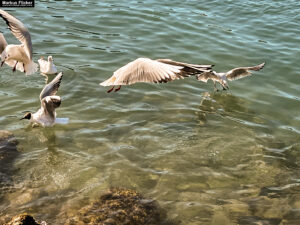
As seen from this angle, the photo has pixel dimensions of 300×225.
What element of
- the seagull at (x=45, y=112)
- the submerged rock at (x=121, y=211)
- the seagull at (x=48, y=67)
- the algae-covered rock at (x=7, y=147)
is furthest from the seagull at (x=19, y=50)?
the submerged rock at (x=121, y=211)

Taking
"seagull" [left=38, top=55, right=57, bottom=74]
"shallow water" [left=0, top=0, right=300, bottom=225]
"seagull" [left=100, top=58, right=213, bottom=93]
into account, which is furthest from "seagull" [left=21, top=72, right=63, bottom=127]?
"seagull" [left=38, top=55, right=57, bottom=74]

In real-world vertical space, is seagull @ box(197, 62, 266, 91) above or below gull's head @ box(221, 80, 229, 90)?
above

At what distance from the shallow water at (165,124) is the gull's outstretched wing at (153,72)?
148 cm

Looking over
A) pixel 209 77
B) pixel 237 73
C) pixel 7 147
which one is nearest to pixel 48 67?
pixel 7 147

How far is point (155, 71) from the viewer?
22.0ft

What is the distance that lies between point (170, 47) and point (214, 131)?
4.76 meters

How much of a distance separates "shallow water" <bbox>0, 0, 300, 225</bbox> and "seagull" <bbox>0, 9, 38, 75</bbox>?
42cm

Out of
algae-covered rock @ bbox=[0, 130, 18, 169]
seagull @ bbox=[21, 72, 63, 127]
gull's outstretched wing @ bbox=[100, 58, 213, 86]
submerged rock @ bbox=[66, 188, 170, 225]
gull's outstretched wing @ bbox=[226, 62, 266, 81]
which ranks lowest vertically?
submerged rock @ bbox=[66, 188, 170, 225]

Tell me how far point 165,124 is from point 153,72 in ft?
7.13

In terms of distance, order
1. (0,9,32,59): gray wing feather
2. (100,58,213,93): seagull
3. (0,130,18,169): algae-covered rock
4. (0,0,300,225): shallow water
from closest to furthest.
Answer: (0,0,300,225): shallow water, (100,58,213,93): seagull, (0,130,18,169): algae-covered rock, (0,9,32,59): gray wing feather

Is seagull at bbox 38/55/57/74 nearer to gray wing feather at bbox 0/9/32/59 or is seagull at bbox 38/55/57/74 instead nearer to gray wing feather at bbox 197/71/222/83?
gray wing feather at bbox 0/9/32/59

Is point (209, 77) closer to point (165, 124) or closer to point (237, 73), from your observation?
point (237, 73)

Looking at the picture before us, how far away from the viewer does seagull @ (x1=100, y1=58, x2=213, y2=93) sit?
6539mm

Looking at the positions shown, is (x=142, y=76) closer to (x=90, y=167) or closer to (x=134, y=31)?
(x=90, y=167)
